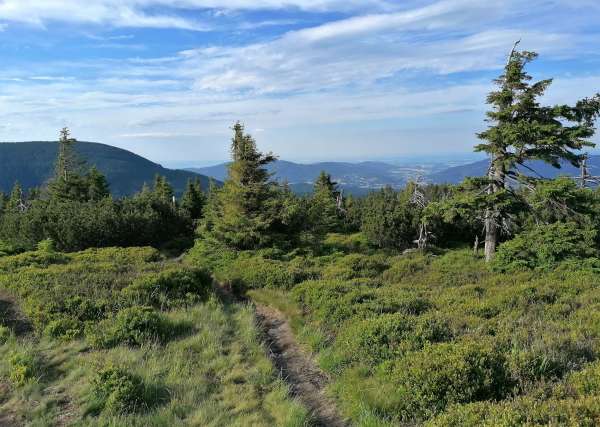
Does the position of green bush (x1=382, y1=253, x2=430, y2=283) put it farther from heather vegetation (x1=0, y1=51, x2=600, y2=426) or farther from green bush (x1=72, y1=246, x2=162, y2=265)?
green bush (x1=72, y1=246, x2=162, y2=265)

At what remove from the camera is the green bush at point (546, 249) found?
14.5m

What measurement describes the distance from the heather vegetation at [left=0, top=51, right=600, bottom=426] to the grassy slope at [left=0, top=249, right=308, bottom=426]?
0.03 meters

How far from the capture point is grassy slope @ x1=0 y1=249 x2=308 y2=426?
194 inches

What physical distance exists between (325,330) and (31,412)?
4501mm

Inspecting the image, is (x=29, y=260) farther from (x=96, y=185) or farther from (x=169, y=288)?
(x=96, y=185)

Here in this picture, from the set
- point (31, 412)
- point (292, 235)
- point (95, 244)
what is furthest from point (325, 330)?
point (95, 244)

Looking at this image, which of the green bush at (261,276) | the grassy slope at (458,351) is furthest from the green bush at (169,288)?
the grassy slope at (458,351)

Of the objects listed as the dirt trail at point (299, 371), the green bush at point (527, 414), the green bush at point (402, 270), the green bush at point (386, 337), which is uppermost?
the green bush at point (527, 414)

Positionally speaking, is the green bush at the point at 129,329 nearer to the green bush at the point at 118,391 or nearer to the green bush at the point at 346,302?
the green bush at the point at 118,391

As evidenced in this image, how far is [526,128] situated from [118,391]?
1706 centimetres

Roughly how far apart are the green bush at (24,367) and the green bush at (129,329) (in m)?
0.89

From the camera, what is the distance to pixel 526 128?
1702 centimetres

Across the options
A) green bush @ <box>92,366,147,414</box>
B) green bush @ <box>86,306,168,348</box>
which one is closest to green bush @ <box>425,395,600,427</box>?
green bush @ <box>92,366,147,414</box>

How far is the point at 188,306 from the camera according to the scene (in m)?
9.39
